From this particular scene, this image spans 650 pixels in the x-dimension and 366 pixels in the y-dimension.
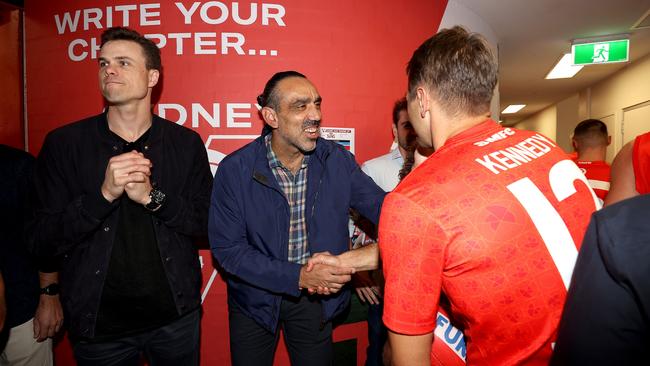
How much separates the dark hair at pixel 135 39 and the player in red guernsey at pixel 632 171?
104 inches

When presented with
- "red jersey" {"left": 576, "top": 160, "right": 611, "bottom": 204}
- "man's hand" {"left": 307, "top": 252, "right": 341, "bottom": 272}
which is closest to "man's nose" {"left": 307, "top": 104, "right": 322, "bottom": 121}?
"man's hand" {"left": 307, "top": 252, "right": 341, "bottom": 272}

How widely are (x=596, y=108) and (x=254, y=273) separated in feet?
34.5

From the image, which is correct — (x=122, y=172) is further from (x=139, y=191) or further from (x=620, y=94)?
(x=620, y=94)

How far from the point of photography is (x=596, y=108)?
9.20 m

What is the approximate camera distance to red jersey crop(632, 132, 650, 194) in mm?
1930

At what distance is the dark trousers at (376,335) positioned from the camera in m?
2.54

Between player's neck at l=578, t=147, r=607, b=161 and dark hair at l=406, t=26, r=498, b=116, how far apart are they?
4.19 meters

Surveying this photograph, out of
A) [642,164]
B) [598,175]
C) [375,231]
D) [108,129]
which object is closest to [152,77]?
[108,129]

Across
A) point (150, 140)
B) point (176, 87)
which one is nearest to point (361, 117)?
point (176, 87)

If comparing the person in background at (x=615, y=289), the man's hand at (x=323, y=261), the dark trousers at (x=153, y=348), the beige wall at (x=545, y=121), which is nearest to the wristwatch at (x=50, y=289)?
→ the dark trousers at (x=153, y=348)

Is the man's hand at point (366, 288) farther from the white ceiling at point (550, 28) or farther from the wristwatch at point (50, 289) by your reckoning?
the white ceiling at point (550, 28)

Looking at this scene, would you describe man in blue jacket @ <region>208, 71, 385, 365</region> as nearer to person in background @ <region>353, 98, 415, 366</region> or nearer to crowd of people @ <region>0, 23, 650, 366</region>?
crowd of people @ <region>0, 23, 650, 366</region>

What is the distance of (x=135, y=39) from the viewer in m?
1.97

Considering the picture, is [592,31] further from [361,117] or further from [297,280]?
[297,280]
